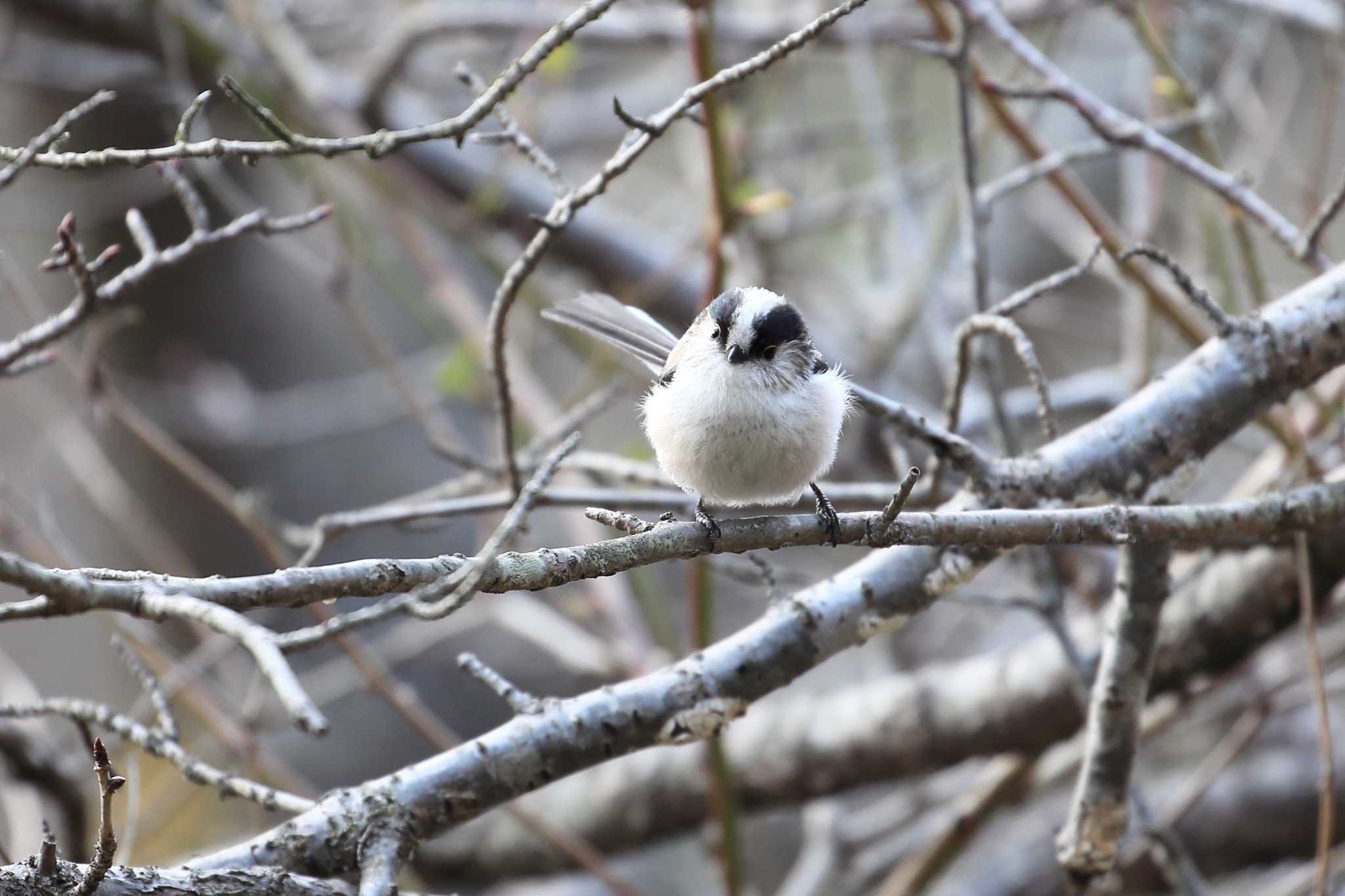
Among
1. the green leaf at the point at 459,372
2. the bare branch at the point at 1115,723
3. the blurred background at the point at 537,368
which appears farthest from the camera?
the green leaf at the point at 459,372

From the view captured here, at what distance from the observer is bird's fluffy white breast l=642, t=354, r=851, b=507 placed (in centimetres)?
182

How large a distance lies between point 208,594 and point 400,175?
326cm

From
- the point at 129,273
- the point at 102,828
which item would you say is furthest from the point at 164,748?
the point at 129,273

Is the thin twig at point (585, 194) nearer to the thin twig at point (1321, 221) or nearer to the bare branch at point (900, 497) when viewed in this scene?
the bare branch at point (900, 497)

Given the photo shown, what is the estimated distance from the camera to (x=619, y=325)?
2.08 m

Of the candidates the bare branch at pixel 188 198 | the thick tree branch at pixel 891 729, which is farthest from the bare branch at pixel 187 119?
the thick tree branch at pixel 891 729

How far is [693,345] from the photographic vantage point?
2004mm

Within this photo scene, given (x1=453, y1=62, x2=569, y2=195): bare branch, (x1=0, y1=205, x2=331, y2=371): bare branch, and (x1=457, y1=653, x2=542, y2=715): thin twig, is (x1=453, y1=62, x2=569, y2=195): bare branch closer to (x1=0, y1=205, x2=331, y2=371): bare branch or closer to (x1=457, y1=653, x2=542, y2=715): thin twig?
(x1=0, y1=205, x2=331, y2=371): bare branch

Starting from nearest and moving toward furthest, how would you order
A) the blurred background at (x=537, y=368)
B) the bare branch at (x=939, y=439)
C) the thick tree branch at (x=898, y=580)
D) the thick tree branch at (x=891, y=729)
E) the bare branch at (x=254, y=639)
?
the bare branch at (x=254, y=639) → the thick tree branch at (x=898, y=580) → the bare branch at (x=939, y=439) → the thick tree branch at (x=891, y=729) → the blurred background at (x=537, y=368)

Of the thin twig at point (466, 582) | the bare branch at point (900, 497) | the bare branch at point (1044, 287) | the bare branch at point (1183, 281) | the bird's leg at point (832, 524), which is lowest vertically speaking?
the thin twig at point (466, 582)

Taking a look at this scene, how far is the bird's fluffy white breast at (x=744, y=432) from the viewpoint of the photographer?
71.6 inches

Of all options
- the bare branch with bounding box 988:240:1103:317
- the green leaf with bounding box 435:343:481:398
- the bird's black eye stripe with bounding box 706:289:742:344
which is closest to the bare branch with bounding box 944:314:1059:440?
the bare branch with bounding box 988:240:1103:317

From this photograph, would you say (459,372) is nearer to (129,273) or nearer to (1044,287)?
(129,273)

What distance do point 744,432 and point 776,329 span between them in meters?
0.23
